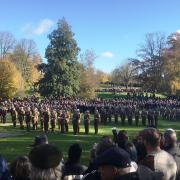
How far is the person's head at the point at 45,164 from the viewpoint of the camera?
4234 mm

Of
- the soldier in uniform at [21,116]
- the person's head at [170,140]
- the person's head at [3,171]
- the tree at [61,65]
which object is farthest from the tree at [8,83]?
the person's head at [3,171]

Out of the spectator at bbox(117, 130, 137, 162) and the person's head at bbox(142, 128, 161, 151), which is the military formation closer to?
the spectator at bbox(117, 130, 137, 162)

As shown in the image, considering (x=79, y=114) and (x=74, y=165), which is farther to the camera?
(x=79, y=114)

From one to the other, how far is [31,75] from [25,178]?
304 feet

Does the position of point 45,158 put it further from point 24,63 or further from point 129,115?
point 24,63

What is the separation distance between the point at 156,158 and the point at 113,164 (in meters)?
1.50

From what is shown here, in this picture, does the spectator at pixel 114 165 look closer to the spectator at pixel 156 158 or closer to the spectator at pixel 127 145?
the spectator at pixel 156 158

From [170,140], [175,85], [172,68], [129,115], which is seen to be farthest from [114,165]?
[172,68]

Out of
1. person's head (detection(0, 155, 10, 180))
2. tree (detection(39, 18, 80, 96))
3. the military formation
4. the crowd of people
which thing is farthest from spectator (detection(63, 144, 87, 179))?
tree (detection(39, 18, 80, 96))

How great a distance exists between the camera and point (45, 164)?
4.24 meters

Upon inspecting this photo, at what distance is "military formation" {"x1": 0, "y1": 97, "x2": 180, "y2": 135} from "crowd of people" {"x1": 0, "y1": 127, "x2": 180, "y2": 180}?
15.8 meters

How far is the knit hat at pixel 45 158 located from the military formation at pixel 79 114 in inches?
695

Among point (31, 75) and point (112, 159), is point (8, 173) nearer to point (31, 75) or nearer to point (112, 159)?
point (112, 159)

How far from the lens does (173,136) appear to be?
7.06 meters
